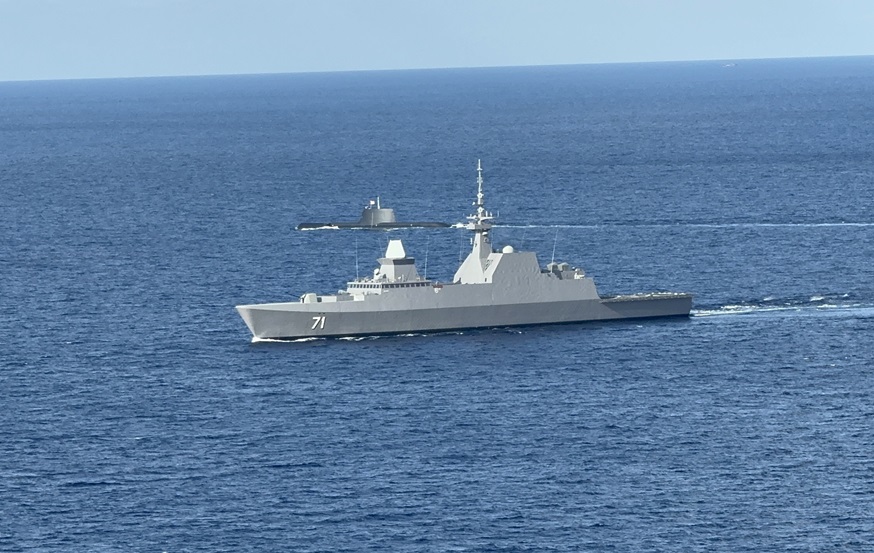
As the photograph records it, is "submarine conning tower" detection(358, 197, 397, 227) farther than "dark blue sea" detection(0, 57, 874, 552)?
Yes

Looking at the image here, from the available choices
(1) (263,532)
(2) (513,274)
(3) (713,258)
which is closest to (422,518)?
(1) (263,532)

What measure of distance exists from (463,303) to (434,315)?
2.02 m

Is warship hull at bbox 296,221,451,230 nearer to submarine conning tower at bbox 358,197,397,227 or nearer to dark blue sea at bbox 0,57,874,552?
submarine conning tower at bbox 358,197,397,227

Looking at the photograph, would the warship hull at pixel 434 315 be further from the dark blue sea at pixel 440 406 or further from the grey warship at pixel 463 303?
the dark blue sea at pixel 440 406

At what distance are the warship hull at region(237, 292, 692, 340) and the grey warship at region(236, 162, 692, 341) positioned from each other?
0.06m

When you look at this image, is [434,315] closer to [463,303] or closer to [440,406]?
[463,303]

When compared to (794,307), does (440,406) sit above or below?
above

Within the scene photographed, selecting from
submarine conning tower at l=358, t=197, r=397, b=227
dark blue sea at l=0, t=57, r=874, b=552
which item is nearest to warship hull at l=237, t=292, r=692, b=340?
dark blue sea at l=0, t=57, r=874, b=552

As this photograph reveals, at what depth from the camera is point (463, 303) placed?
110125 mm

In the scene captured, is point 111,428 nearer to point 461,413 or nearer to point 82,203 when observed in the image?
point 461,413

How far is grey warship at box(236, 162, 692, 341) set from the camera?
352 ft

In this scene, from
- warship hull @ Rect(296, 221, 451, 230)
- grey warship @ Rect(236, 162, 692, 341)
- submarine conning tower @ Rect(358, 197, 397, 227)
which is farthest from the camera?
submarine conning tower @ Rect(358, 197, 397, 227)

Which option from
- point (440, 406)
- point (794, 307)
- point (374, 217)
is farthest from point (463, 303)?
point (374, 217)

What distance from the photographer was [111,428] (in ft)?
284
